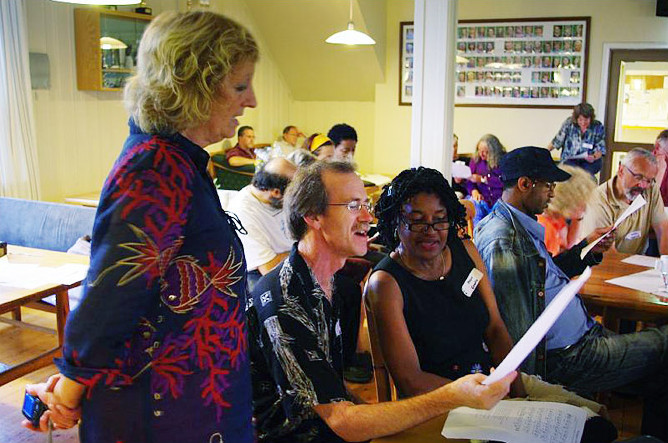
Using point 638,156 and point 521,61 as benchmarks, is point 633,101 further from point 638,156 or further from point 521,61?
point 638,156

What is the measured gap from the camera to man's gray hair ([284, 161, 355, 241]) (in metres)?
1.61

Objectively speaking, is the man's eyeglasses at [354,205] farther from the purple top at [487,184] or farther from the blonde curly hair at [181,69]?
the purple top at [487,184]

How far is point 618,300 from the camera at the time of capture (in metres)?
2.41

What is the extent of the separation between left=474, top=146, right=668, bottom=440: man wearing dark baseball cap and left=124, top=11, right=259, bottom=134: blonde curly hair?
4.32 ft

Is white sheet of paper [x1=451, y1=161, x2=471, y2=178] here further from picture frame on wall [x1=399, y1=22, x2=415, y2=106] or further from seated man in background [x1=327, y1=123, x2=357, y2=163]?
picture frame on wall [x1=399, y1=22, x2=415, y2=106]

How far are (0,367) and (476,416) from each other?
2.68 m

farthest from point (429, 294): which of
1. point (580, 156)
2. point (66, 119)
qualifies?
point (580, 156)

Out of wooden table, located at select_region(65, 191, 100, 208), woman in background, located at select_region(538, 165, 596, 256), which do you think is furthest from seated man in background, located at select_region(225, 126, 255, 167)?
woman in background, located at select_region(538, 165, 596, 256)

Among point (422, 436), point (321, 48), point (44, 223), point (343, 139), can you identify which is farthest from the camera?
point (321, 48)

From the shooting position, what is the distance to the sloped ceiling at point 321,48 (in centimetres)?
785

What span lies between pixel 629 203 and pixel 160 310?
2773 millimetres

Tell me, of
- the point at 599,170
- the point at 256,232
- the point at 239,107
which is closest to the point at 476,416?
the point at 239,107

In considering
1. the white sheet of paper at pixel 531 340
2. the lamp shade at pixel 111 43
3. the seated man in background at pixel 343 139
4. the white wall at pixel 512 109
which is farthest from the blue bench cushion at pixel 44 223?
the white wall at pixel 512 109

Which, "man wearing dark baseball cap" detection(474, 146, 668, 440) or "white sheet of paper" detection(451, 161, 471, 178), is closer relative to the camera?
"man wearing dark baseball cap" detection(474, 146, 668, 440)
